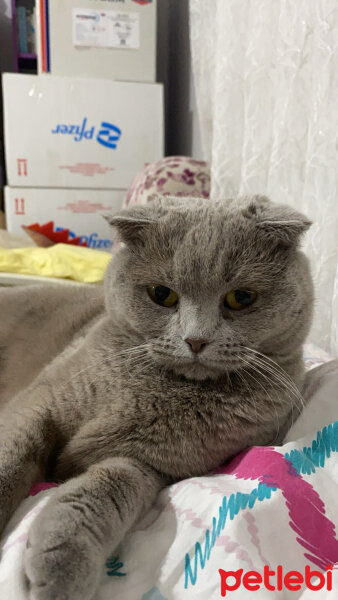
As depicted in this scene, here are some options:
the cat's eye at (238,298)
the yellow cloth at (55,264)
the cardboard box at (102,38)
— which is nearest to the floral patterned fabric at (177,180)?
the yellow cloth at (55,264)

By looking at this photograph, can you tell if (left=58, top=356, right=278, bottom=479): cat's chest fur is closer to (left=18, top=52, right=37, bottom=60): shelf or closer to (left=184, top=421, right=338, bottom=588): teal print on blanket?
(left=184, top=421, right=338, bottom=588): teal print on blanket

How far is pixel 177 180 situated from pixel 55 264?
0.68 metres

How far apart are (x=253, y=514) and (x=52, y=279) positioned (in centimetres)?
127

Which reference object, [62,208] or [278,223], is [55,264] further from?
[62,208]

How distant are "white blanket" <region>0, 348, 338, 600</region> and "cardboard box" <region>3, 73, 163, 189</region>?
8.40 feet

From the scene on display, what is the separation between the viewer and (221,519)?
0.58 m

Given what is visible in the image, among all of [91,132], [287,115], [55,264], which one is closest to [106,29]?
[91,132]

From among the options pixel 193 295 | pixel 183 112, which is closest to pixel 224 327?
pixel 193 295

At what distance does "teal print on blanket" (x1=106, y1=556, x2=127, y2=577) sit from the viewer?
22.5 inches

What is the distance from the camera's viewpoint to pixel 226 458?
0.74 metres

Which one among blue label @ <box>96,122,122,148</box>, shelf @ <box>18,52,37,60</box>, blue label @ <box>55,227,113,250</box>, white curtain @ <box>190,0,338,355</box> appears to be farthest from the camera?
shelf @ <box>18,52,37,60</box>

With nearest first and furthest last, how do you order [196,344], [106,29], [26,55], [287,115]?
1. [196,344]
2. [287,115]
3. [106,29]
4. [26,55]

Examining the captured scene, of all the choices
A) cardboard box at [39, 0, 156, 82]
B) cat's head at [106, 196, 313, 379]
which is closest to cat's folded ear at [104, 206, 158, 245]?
cat's head at [106, 196, 313, 379]
